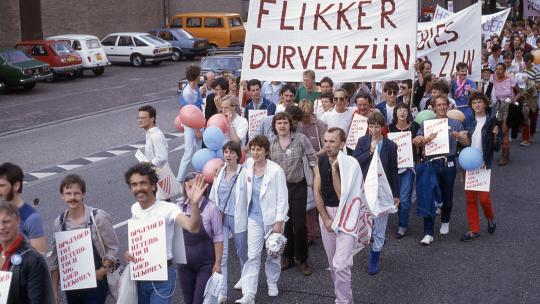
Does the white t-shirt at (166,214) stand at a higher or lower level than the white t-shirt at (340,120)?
lower

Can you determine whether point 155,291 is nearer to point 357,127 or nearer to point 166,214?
point 166,214

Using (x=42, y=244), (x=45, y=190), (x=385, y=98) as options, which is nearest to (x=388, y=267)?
(x=385, y=98)

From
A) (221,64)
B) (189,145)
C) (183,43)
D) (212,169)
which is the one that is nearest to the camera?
(212,169)

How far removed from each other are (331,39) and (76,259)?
587 centimetres

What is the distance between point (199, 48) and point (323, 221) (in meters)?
31.1

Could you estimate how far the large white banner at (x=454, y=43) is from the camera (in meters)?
12.1

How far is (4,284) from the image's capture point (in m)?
4.34

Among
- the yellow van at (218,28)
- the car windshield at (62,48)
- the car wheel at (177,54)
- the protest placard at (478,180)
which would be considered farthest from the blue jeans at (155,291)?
the yellow van at (218,28)

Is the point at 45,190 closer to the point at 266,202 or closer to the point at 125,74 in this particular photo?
the point at 266,202

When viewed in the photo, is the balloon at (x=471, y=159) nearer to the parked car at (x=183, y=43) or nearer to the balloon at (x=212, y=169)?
the balloon at (x=212, y=169)

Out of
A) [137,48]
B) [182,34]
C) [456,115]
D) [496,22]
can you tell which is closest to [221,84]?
[456,115]

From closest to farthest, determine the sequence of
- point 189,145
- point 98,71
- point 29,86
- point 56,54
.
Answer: point 189,145 → point 29,86 → point 56,54 → point 98,71

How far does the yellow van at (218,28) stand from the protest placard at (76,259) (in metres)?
33.8

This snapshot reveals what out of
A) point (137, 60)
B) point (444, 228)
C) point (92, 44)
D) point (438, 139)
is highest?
point (92, 44)
